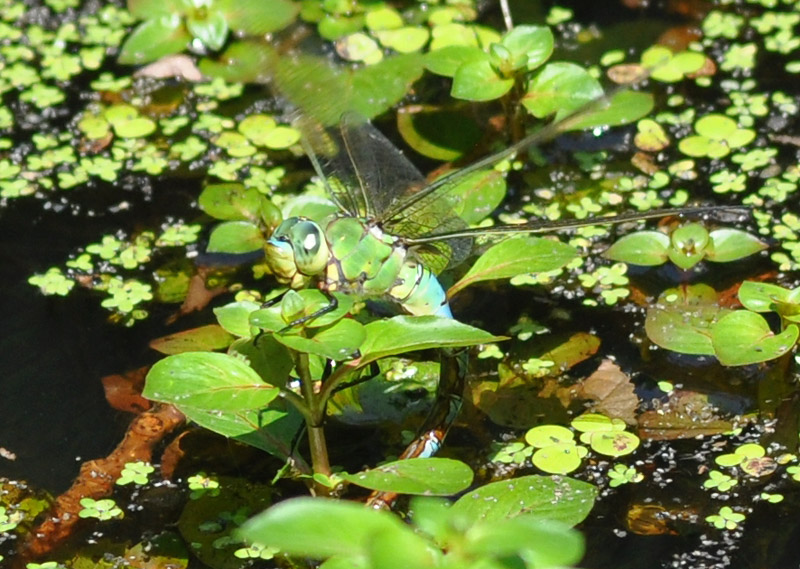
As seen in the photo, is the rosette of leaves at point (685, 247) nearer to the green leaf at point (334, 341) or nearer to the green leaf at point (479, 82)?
the green leaf at point (479, 82)

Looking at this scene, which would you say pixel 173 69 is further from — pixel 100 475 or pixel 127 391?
pixel 100 475

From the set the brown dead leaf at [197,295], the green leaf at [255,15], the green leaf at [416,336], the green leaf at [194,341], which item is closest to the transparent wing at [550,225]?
the green leaf at [416,336]

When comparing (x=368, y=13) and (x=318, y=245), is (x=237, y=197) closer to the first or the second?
(x=318, y=245)

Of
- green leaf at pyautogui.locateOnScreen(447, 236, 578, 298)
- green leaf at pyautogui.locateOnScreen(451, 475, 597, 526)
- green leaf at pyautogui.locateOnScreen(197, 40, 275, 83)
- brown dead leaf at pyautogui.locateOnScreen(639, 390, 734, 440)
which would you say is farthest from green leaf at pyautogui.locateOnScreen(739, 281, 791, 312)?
green leaf at pyautogui.locateOnScreen(197, 40, 275, 83)

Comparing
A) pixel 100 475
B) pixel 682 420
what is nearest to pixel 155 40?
pixel 100 475

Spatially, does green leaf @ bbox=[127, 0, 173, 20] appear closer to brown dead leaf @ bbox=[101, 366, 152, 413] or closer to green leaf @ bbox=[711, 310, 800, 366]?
brown dead leaf @ bbox=[101, 366, 152, 413]

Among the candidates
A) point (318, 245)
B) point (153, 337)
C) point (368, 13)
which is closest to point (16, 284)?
point (153, 337)
